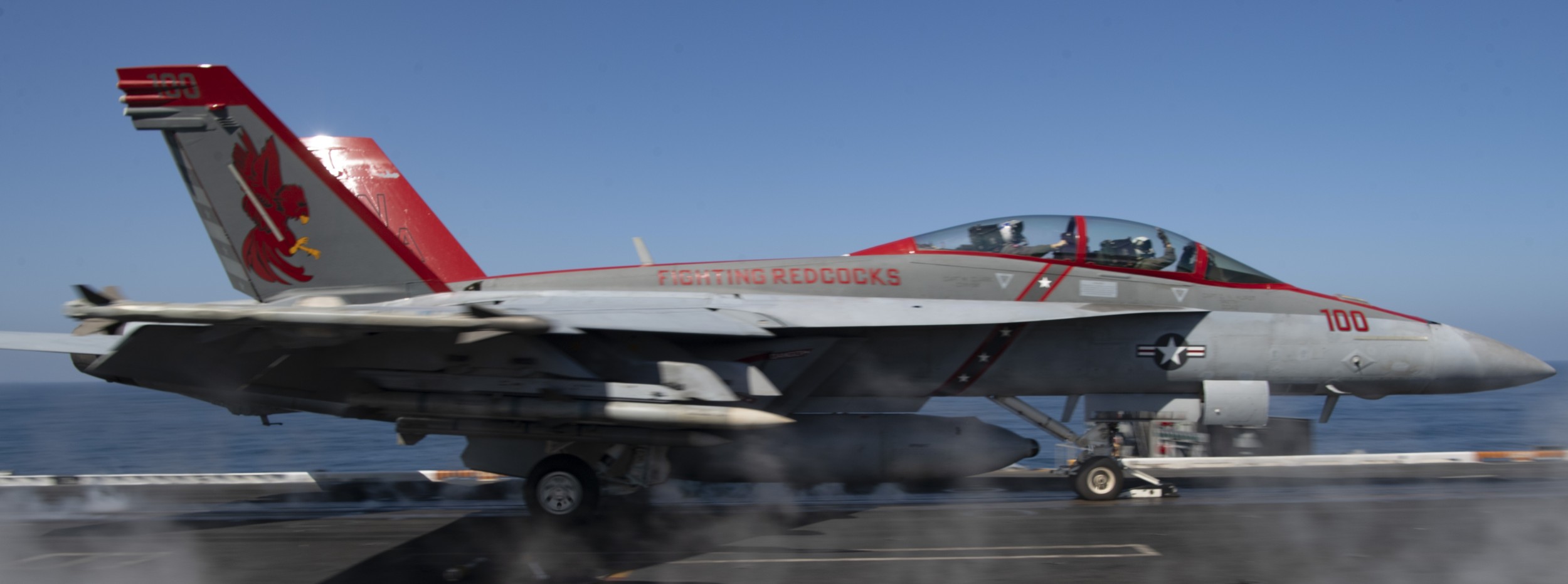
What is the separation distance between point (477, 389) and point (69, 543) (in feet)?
12.8

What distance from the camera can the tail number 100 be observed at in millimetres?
8602

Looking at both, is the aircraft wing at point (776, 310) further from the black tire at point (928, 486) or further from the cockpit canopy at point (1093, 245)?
the black tire at point (928, 486)

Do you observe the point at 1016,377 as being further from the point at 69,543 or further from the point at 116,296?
the point at 69,543

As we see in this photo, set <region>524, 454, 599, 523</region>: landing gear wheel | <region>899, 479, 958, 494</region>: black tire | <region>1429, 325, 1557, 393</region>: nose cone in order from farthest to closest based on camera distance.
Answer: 1. <region>899, 479, 958, 494</region>: black tire
2. <region>1429, 325, 1557, 393</region>: nose cone
3. <region>524, 454, 599, 523</region>: landing gear wheel

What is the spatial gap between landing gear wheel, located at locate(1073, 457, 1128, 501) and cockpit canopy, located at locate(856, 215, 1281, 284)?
2.02 meters

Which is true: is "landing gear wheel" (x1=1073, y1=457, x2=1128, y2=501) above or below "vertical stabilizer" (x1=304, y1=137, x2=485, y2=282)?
below

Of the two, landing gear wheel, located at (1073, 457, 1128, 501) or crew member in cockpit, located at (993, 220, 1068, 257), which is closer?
crew member in cockpit, located at (993, 220, 1068, 257)

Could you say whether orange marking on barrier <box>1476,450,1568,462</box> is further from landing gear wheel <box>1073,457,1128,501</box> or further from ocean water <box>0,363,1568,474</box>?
landing gear wheel <box>1073,457,1128,501</box>

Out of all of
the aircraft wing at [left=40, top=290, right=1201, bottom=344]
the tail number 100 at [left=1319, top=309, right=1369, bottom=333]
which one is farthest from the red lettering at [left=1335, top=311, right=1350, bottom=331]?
the aircraft wing at [left=40, top=290, right=1201, bottom=344]

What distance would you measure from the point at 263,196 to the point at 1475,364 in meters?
12.1

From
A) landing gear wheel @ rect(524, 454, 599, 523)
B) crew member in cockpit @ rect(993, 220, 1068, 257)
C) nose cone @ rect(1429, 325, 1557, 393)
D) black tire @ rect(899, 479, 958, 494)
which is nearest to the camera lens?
landing gear wheel @ rect(524, 454, 599, 523)

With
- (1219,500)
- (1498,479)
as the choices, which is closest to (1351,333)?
(1219,500)

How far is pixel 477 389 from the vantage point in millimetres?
7484

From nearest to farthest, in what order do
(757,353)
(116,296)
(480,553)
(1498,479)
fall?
(116,296)
(480,553)
(757,353)
(1498,479)
